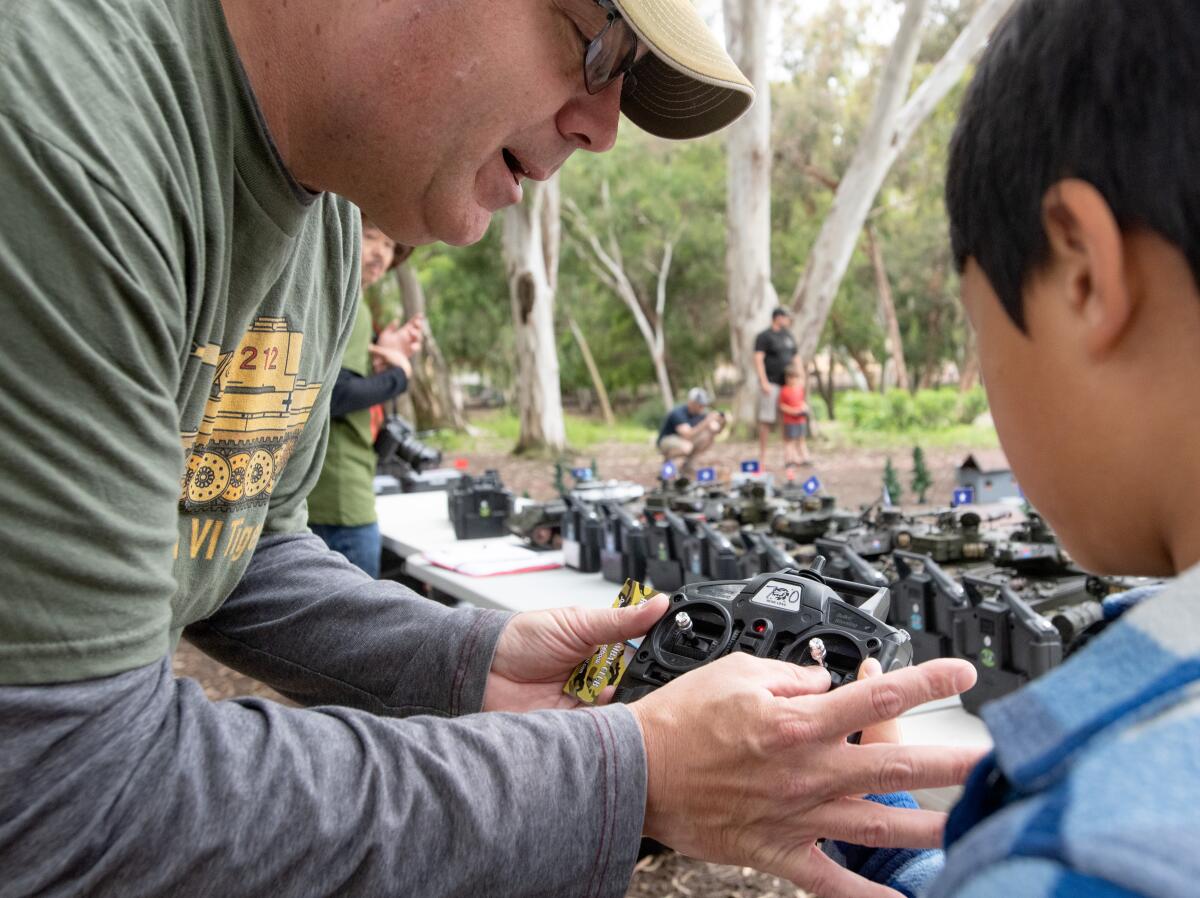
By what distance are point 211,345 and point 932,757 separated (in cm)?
96

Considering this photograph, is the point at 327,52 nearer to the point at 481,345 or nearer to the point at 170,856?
the point at 170,856

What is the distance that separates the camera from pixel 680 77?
4.77 feet

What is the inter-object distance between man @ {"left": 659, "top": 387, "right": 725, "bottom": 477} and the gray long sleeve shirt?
23.8 ft

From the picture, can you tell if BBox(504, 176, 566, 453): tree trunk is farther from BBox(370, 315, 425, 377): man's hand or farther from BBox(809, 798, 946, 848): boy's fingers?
BBox(809, 798, 946, 848): boy's fingers

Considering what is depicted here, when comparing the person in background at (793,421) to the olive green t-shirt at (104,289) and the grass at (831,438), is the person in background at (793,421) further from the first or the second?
the olive green t-shirt at (104,289)

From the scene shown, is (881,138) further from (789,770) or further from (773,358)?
(789,770)

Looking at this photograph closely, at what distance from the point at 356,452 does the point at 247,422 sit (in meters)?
2.75

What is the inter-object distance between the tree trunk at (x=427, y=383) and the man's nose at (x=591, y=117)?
1694 centimetres

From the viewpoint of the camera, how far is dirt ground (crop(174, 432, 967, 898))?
3320 mm

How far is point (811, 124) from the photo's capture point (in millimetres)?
24109

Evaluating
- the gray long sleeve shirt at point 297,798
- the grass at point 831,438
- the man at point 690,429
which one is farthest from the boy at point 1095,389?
the grass at point 831,438

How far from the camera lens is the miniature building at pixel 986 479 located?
5.26 meters

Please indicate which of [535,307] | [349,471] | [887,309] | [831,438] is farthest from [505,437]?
[349,471]

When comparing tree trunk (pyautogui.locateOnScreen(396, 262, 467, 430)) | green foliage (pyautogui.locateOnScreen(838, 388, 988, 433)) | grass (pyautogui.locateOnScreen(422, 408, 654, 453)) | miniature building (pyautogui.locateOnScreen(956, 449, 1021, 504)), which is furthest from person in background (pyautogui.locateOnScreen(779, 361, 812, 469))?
tree trunk (pyautogui.locateOnScreen(396, 262, 467, 430))
